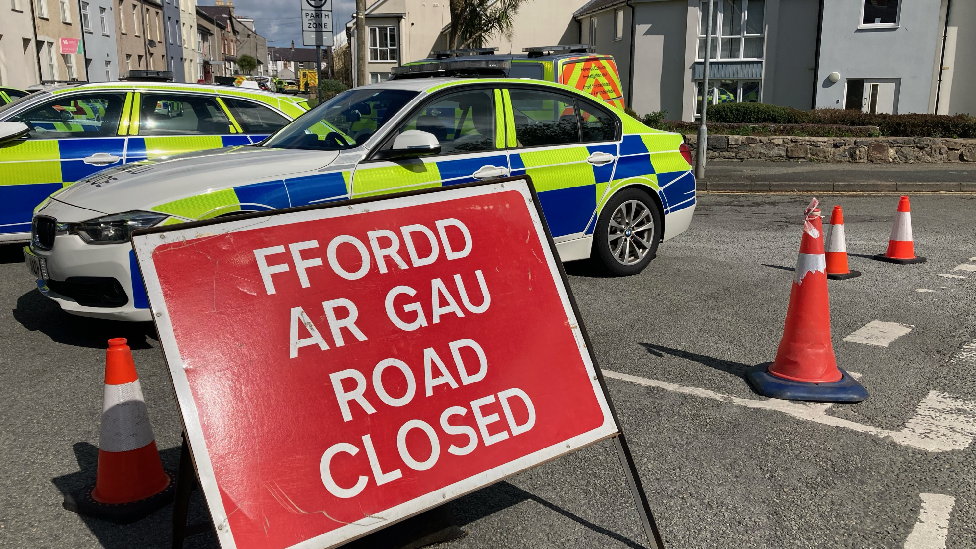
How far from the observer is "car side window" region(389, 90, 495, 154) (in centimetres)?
566

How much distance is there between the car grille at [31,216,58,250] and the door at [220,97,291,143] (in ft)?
9.03

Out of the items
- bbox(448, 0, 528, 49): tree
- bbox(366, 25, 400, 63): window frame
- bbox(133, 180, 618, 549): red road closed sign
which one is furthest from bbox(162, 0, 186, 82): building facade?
bbox(133, 180, 618, 549): red road closed sign

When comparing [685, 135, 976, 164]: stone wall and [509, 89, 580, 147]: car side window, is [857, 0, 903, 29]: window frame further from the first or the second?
[509, 89, 580, 147]: car side window

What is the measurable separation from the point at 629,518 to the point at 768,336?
2647 mm

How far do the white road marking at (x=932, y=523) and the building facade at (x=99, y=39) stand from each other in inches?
1672

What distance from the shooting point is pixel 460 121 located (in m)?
5.82

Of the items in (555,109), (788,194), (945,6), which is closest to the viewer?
(555,109)

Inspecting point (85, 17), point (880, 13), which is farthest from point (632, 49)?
point (85, 17)

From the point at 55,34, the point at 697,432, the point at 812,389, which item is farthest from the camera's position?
the point at 55,34

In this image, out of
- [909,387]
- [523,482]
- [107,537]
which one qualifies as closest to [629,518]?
[523,482]

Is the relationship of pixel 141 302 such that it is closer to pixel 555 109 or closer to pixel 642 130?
pixel 555 109

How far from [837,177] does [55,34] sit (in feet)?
110

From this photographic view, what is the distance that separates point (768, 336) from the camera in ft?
17.7

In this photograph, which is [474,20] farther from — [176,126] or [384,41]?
[384,41]
